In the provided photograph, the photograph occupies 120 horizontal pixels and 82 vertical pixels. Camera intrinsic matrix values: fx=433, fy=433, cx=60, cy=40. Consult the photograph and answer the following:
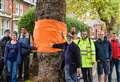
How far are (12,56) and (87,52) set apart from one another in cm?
237

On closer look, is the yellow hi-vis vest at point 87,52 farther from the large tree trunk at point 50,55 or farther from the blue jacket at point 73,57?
the large tree trunk at point 50,55

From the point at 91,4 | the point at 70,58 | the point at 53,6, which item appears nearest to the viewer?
the point at 53,6

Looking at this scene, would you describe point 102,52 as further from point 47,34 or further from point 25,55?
point 47,34

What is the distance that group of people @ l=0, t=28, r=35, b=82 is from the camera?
1344cm

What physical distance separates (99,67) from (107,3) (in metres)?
27.3

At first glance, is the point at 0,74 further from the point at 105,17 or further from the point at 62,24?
the point at 105,17

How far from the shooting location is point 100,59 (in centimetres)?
1372

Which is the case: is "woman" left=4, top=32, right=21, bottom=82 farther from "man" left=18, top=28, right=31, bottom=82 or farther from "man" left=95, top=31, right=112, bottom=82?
"man" left=95, top=31, right=112, bottom=82

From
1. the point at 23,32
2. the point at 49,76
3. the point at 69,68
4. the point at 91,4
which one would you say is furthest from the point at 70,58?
the point at 91,4

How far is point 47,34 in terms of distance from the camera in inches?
303

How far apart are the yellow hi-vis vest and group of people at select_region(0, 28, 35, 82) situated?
1.56 metres

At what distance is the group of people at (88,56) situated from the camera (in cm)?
1064

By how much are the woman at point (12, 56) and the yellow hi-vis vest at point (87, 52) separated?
203cm

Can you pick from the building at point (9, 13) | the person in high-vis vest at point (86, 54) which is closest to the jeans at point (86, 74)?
the person in high-vis vest at point (86, 54)
